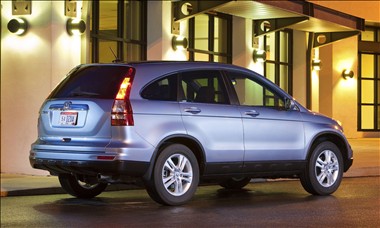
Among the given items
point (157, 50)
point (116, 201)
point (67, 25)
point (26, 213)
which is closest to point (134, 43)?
point (157, 50)

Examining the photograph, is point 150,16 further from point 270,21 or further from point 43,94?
point 270,21

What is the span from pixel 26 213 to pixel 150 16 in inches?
342

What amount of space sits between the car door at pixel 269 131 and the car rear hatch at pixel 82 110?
183cm

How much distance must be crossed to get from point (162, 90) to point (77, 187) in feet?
6.34

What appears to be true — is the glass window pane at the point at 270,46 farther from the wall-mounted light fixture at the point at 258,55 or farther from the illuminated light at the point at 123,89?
the illuminated light at the point at 123,89

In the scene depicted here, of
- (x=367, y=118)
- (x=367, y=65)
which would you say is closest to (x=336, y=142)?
(x=367, y=118)

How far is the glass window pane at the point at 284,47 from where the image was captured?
24.8 m

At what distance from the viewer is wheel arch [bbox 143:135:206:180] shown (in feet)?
32.7

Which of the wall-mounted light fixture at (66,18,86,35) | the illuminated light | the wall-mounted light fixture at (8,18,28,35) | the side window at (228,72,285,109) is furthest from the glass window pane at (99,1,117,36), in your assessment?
the illuminated light

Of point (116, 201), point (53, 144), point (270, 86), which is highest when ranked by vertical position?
point (270, 86)

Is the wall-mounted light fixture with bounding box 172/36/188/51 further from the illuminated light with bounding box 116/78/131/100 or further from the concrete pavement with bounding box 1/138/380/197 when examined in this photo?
the illuminated light with bounding box 116/78/131/100

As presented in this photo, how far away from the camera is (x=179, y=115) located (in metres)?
10.2

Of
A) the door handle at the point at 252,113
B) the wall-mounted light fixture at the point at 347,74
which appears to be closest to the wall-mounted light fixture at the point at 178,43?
the door handle at the point at 252,113

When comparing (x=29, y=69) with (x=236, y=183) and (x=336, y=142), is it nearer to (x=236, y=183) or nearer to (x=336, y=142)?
(x=236, y=183)
